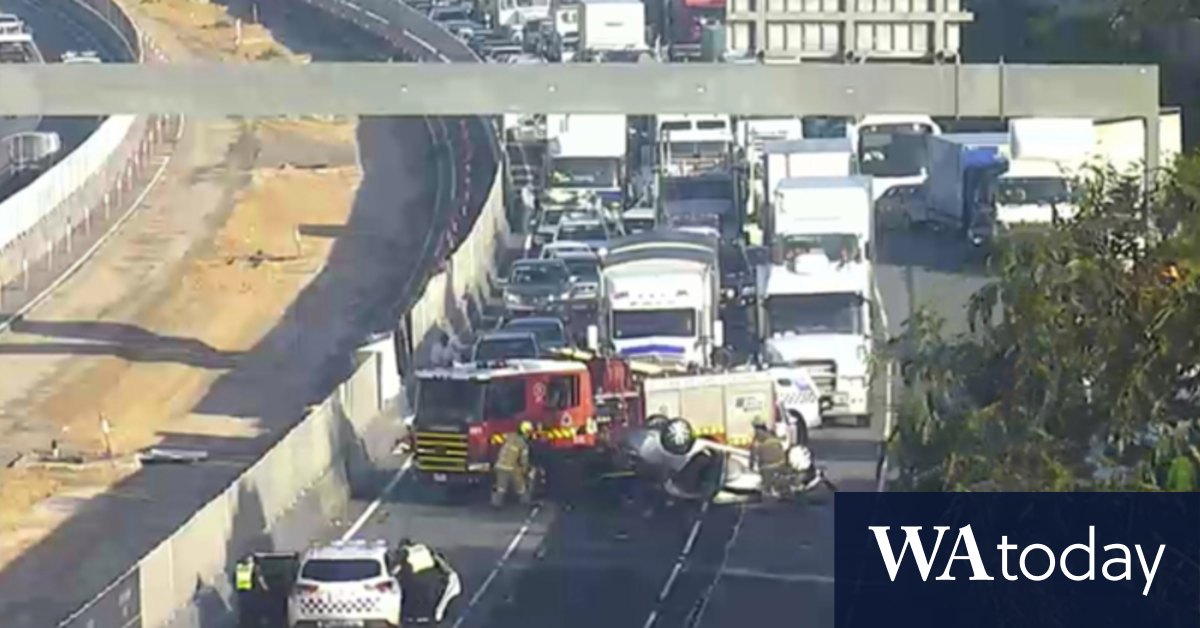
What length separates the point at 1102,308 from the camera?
17062 mm

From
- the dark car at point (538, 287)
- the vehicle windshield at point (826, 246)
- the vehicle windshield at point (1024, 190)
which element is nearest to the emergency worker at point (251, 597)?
the vehicle windshield at point (826, 246)

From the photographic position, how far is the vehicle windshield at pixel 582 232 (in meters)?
58.2

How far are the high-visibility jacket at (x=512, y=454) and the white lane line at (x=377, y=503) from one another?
1514 mm

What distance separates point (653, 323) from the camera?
146 feet

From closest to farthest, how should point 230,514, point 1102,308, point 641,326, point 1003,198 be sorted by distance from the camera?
point 1102,308 → point 230,514 → point 641,326 → point 1003,198

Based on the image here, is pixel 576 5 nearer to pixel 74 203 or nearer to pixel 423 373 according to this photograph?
pixel 74 203

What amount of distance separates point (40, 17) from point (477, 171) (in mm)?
32486

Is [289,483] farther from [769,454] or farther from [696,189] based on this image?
[696,189]

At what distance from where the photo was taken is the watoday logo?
16188mm

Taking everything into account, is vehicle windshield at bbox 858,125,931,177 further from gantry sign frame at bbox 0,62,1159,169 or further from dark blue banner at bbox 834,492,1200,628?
dark blue banner at bbox 834,492,1200,628

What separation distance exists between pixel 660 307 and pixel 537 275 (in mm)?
7972

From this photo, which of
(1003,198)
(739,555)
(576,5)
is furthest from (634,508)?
(576,5)

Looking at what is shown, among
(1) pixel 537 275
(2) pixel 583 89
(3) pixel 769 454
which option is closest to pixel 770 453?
(3) pixel 769 454

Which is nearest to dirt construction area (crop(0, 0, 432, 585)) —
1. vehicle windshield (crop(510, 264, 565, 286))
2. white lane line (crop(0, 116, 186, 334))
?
white lane line (crop(0, 116, 186, 334))
